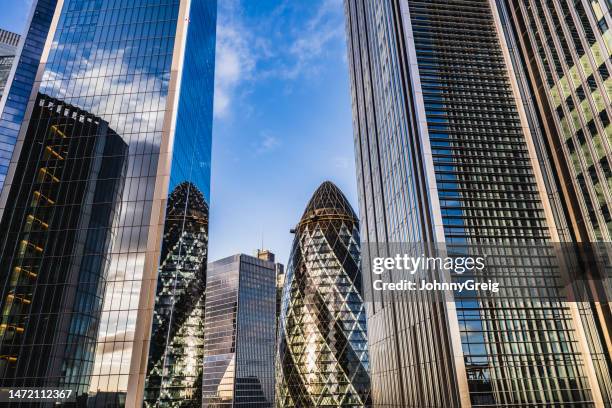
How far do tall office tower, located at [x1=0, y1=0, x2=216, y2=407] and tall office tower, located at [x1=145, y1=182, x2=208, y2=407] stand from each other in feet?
5.03

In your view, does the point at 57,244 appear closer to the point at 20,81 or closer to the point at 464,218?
the point at 464,218

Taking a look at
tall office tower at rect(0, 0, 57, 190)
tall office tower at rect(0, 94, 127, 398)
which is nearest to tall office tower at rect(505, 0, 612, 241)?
tall office tower at rect(0, 94, 127, 398)

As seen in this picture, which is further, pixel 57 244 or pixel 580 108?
pixel 57 244

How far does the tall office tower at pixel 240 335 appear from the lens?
162500 millimetres

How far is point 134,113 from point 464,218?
37241 mm

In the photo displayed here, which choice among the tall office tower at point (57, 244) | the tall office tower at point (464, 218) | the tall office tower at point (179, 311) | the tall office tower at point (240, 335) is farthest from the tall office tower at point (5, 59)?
the tall office tower at point (240, 335)

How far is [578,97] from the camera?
30375mm

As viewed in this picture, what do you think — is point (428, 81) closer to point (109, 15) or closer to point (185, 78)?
point (185, 78)

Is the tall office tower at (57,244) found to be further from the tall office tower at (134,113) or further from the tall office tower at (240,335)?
the tall office tower at (240,335)

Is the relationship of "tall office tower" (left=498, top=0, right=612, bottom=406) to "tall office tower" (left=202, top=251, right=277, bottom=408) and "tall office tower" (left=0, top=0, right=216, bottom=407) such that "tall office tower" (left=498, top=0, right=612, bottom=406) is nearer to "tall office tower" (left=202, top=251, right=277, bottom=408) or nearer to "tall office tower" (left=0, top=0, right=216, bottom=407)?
"tall office tower" (left=0, top=0, right=216, bottom=407)

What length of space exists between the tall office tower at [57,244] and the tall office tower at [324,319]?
6505 centimetres

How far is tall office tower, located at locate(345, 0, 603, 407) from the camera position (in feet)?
114

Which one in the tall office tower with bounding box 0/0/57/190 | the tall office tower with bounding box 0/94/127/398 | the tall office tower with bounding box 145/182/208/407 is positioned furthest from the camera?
the tall office tower with bounding box 0/0/57/190

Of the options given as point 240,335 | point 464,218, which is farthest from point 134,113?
point 240,335
